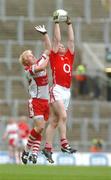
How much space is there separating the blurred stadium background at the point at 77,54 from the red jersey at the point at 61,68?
1474 centimetres

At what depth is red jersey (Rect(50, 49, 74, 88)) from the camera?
18.2 metres

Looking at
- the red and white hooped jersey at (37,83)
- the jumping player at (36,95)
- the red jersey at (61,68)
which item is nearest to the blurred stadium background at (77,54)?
the jumping player at (36,95)

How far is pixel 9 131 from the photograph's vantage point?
110 ft

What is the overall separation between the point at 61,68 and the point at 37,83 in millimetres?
545

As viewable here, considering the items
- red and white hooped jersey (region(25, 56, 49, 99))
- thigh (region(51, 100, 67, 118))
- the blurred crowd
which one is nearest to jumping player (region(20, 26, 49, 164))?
red and white hooped jersey (region(25, 56, 49, 99))

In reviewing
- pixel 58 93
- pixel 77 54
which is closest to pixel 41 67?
pixel 58 93

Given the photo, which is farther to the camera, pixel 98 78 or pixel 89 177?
pixel 98 78

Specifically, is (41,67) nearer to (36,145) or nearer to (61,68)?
(61,68)

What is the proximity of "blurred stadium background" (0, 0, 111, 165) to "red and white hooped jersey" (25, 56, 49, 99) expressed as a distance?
14515 millimetres

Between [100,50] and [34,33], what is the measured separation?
8.56 feet

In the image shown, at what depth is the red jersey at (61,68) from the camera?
18250 millimetres

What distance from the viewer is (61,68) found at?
1827 cm

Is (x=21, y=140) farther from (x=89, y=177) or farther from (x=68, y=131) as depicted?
(x=89, y=177)

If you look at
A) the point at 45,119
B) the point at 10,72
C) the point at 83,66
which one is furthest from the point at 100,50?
the point at 45,119
